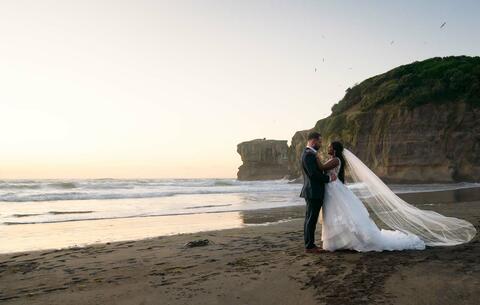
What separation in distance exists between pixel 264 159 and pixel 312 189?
92.4m

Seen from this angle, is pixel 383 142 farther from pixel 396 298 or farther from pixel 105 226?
pixel 396 298

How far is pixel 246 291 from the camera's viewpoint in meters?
4.81

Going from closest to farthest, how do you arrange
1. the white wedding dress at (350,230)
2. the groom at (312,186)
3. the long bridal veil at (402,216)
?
the white wedding dress at (350,230) → the groom at (312,186) → the long bridal veil at (402,216)

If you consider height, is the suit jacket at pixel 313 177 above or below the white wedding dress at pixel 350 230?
above

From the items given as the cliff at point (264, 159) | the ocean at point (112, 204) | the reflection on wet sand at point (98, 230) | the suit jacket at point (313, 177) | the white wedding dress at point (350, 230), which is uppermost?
the cliff at point (264, 159)

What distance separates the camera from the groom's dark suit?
727 cm

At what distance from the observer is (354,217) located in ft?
23.6

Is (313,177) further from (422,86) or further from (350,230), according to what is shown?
(422,86)

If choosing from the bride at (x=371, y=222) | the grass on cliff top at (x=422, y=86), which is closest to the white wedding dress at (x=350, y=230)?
the bride at (x=371, y=222)

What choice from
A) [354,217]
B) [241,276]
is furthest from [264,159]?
[241,276]

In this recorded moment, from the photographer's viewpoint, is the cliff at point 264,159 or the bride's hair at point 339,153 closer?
the bride's hair at point 339,153

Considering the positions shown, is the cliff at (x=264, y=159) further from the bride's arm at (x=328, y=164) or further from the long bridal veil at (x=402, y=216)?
the bride's arm at (x=328, y=164)

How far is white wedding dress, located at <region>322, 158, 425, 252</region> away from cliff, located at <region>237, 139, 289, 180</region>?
90469 millimetres

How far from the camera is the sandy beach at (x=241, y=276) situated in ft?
14.7
